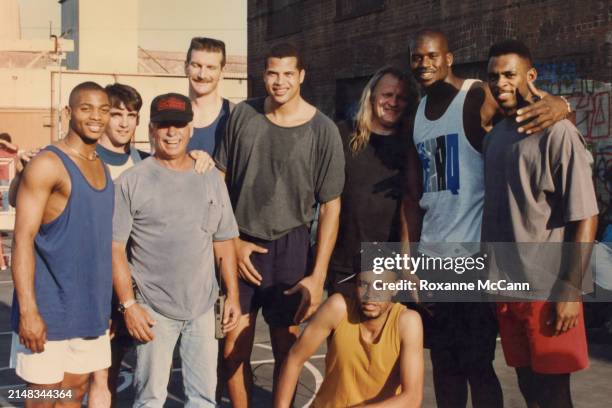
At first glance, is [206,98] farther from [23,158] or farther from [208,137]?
[23,158]

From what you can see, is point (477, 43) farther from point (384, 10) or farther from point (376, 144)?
point (376, 144)

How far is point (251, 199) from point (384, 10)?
417 inches

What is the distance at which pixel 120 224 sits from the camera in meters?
5.10

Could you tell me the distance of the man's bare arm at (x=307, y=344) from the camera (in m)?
4.99

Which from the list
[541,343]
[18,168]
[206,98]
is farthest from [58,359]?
[541,343]

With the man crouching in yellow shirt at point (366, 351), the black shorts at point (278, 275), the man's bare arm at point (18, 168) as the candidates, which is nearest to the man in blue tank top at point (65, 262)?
the man's bare arm at point (18, 168)

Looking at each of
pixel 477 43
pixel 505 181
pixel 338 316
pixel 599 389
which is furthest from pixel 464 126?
pixel 477 43

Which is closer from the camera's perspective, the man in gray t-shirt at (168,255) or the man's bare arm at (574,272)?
the man's bare arm at (574,272)

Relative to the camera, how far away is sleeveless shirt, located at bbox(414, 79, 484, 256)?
508 centimetres

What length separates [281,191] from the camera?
5473mm

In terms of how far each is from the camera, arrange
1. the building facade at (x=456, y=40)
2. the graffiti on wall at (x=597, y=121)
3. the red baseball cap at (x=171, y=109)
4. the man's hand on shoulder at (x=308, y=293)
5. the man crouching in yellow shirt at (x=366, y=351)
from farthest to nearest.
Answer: the building facade at (x=456, y=40) < the graffiti on wall at (x=597, y=121) < the man's hand on shoulder at (x=308, y=293) < the red baseball cap at (x=171, y=109) < the man crouching in yellow shirt at (x=366, y=351)

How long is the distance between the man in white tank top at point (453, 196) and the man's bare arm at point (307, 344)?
2.15ft

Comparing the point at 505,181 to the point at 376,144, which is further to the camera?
the point at 376,144

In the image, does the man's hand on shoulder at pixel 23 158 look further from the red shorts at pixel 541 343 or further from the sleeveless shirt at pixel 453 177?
the red shorts at pixel 541 343
